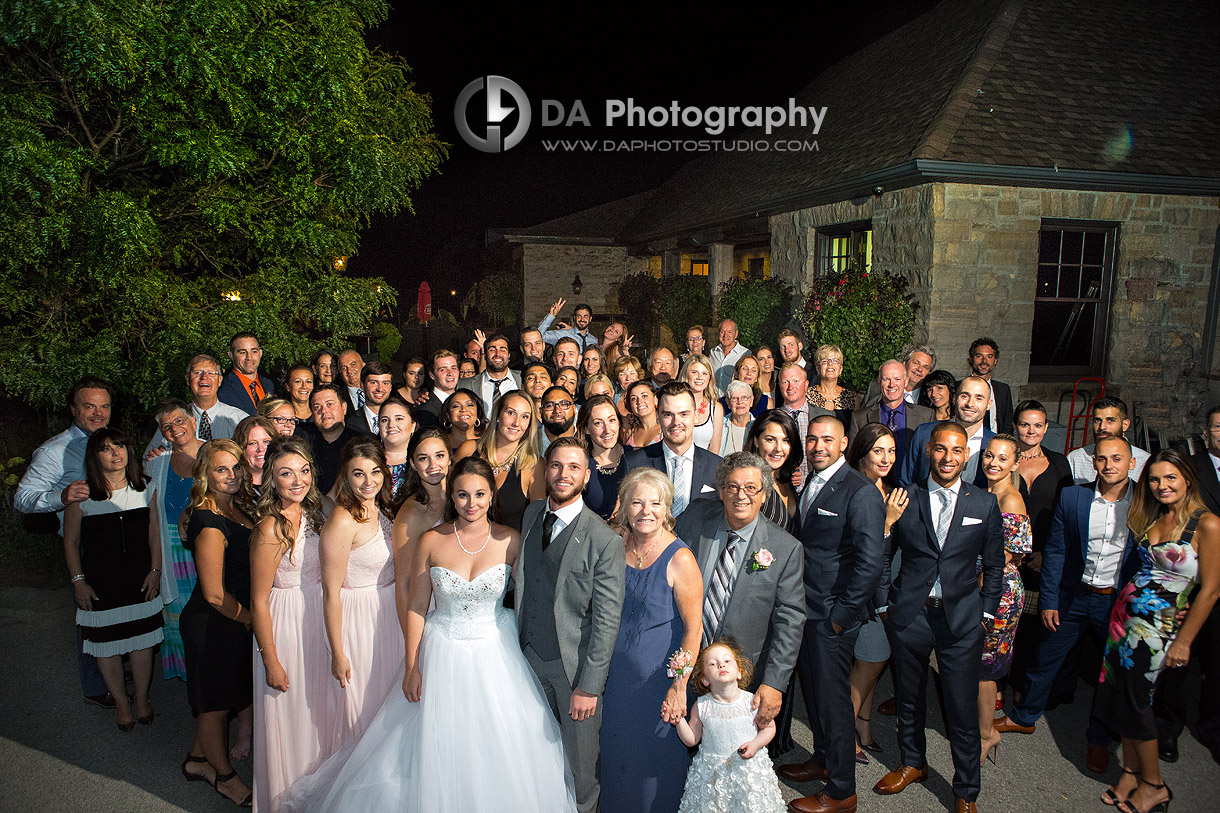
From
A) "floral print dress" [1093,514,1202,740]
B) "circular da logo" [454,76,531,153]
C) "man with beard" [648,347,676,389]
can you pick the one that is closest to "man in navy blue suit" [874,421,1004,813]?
"floral print dress" [1093,514,1202,740]

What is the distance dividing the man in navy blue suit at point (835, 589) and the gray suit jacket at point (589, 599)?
1140 millimetres

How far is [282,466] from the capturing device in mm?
3838

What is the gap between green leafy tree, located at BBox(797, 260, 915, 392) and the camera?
9805mm

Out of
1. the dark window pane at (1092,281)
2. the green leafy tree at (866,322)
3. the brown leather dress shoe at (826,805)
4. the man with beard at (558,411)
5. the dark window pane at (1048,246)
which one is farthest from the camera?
the dark window pane at (1092,281)

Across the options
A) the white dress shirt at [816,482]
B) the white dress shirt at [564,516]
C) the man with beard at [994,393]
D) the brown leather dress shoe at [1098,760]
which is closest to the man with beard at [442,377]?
the white dress shirt at [564,516]

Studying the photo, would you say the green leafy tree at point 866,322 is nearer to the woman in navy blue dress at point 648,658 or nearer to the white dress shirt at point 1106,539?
the white dress shirt at point 1106,539

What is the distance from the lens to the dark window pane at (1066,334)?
10.7 m

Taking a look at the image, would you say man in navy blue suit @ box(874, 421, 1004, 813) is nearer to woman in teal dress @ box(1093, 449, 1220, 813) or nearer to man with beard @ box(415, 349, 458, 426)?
woman in teal dress @ box(1093, 449, 1220, 813)

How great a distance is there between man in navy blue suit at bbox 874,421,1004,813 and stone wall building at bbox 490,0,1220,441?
6419mm

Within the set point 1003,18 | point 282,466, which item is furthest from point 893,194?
point 282,466

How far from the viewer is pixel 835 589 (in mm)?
3930

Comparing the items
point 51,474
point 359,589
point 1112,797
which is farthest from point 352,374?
point 1112,797

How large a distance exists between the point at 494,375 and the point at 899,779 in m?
4.69

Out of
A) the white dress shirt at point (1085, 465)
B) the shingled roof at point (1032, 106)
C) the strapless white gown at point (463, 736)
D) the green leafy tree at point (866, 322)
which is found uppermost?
the shingled roof at point (1032, 106)
